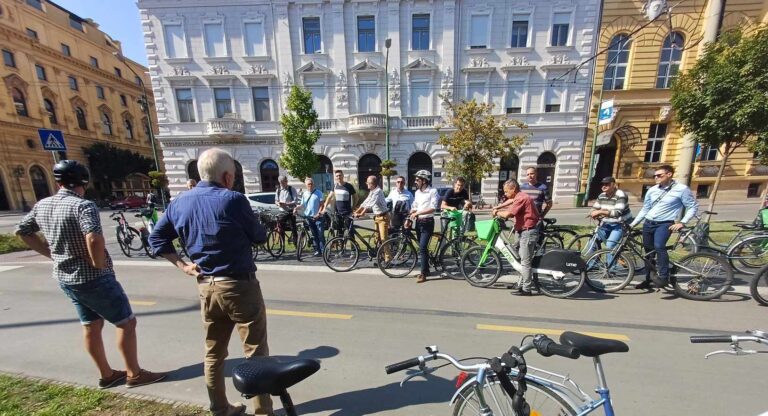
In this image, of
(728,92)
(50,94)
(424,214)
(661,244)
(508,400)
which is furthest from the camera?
(50,94)

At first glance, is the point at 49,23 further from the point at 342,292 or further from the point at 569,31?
the point at 569,31

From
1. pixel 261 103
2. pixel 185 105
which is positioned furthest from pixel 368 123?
pixel 185 105

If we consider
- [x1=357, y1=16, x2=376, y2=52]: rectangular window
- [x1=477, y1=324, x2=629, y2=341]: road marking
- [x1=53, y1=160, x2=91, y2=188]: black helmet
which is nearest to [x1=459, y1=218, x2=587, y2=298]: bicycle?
[x1=477, y1=324, x2=629, y2=341]: road marking

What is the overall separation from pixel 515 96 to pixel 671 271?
610 inches

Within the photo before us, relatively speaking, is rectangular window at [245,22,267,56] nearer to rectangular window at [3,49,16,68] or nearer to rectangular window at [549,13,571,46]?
rectangular window at [549,13,571,46]

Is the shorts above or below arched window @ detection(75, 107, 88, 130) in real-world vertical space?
below

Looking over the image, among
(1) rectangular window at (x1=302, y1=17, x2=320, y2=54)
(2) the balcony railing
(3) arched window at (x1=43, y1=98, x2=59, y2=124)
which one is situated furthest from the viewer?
(3) arched window at (x1=43, y1=98, x2=59, y2=124)

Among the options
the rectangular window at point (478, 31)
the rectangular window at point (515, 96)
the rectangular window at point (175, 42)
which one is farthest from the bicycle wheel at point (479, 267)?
the rectangular window at point (175, 42)

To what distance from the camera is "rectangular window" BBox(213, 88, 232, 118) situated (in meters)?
17.9

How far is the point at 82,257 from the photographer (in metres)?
2.32

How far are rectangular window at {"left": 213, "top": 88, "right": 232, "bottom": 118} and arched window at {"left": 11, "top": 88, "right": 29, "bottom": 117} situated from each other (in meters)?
20.7

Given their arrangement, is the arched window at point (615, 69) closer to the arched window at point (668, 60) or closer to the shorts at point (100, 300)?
the arched window at point (668, 60)

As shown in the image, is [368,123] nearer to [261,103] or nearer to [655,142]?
[261,103]

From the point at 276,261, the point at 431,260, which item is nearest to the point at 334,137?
the point at 276,261
